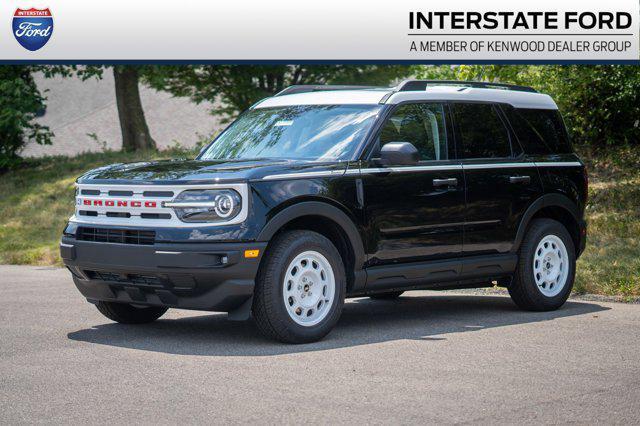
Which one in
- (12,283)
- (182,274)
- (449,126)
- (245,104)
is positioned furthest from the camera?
(245,104)

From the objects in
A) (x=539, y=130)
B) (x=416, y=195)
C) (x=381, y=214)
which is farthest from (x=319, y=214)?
(x=539, y=130)

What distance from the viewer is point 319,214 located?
358 inches

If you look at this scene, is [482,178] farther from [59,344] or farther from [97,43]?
[97,43]

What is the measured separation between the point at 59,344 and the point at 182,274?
120 cm

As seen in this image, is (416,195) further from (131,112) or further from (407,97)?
(131,112)

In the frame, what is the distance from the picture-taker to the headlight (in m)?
8.65

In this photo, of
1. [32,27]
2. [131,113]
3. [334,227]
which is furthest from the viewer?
[131,113]

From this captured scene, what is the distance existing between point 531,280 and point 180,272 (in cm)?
372

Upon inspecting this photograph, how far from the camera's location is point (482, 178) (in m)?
10.4

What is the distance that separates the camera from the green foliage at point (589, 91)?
58.1 feet

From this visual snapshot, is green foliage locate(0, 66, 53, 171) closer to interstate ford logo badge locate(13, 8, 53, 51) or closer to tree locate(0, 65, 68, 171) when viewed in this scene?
tree locate(0, 65, 68, 171)

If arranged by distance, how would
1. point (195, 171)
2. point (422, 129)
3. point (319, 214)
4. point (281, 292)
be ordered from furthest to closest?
point (422, 129) → point (319, 214) → point (195, 171) → point (281, 292)

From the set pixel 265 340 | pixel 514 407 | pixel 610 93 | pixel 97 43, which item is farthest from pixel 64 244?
pixel 97 43

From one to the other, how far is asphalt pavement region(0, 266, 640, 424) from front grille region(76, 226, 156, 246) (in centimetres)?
79
